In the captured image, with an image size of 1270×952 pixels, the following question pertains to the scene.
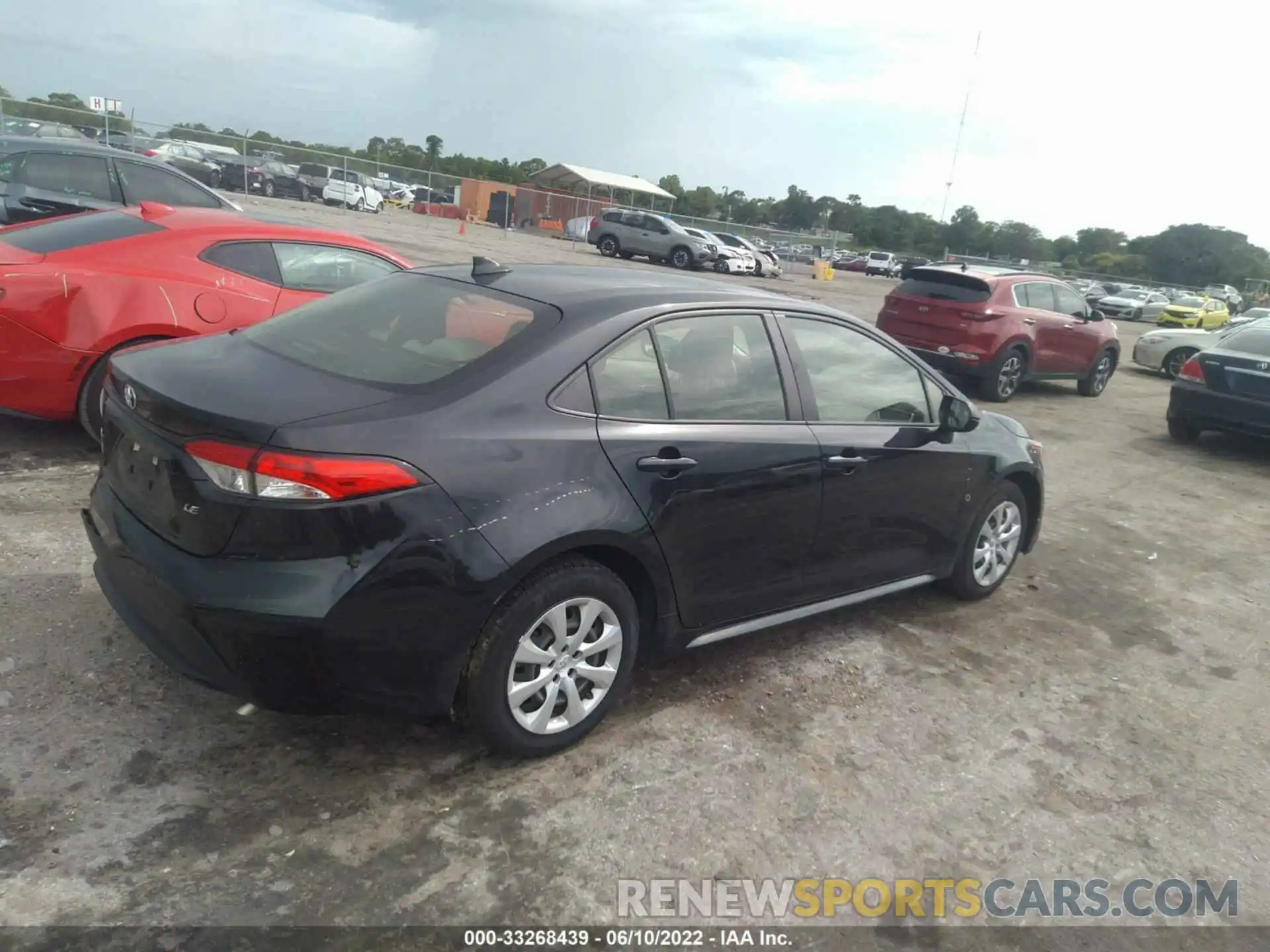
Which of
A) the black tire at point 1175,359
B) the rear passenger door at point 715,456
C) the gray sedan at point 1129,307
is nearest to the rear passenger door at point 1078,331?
the black tire at point 1175,359

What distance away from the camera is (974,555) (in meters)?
4.97

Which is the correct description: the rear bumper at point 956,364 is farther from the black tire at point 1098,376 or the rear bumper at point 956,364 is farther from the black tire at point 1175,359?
the black tire at point 1175,359

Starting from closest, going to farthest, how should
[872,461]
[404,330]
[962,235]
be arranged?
[404,330] → [872,461] → [962,235]

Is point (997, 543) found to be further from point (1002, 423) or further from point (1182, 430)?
point (1182, 430)

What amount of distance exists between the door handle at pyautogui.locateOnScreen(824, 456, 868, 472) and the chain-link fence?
886 inches

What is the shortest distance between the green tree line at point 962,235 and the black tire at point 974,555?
2335 inches

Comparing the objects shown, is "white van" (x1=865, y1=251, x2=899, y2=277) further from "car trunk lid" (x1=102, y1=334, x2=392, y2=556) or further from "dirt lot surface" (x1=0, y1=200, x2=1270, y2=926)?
"car trunk lid" (x1=102, y1=334, x2=392, y2=556)

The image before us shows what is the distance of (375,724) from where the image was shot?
132 inches

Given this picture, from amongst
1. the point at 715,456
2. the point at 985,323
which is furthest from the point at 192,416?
the point at 985,323

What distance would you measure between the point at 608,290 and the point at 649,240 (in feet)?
99.4

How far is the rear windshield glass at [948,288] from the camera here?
11.6 metres

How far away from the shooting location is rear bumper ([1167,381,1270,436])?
31.3 feet

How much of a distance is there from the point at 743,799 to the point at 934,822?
0.65 metres

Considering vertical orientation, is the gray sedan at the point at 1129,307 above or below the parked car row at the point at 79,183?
above
